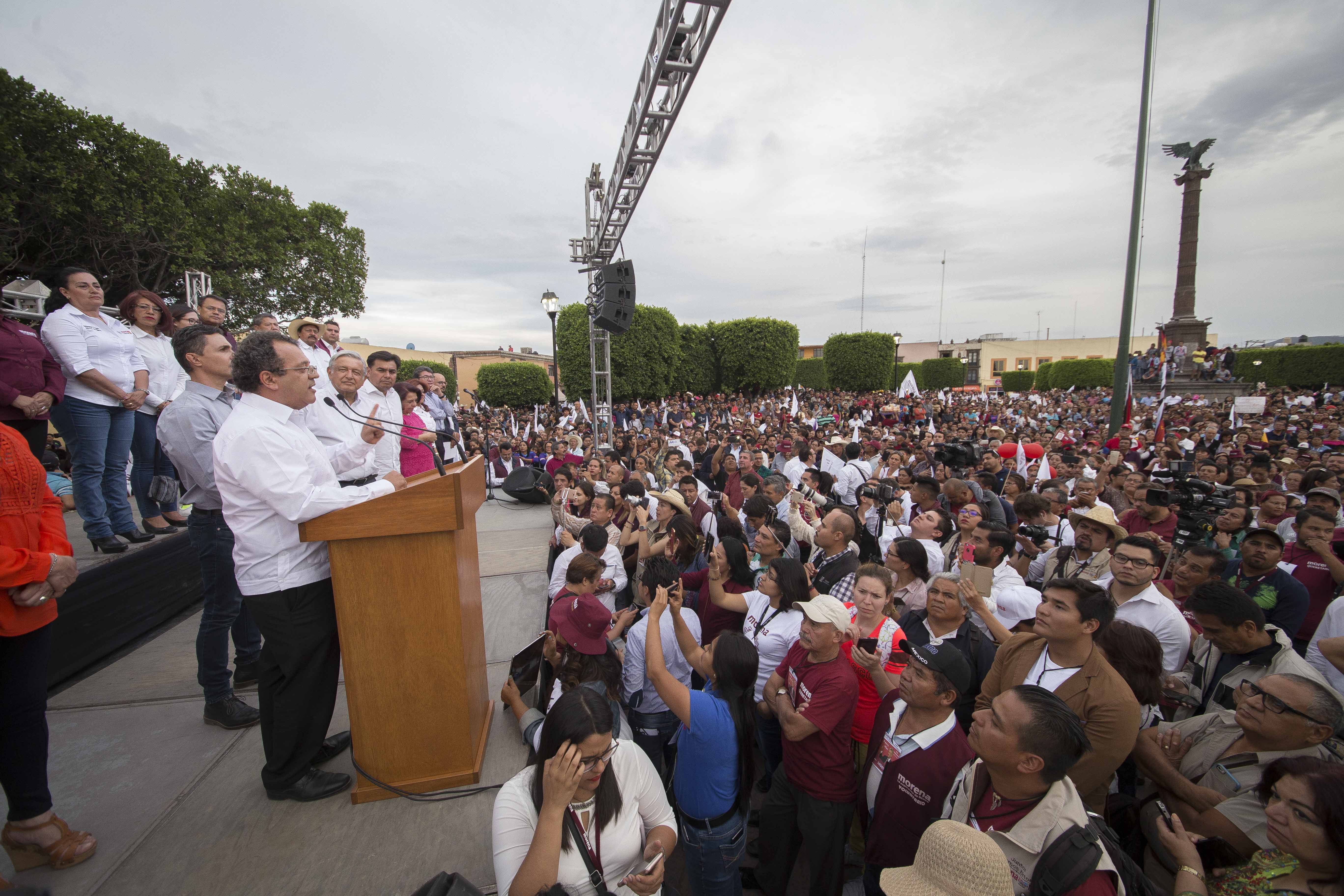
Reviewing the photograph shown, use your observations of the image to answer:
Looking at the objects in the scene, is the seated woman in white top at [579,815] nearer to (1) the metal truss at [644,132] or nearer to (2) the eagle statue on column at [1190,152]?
(1) the metal truss at [644,132]

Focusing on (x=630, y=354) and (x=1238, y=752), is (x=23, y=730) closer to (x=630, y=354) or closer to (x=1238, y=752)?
(x=1238, y=752)

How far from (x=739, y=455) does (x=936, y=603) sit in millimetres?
5130

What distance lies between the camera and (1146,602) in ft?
10.4

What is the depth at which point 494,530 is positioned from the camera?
774 centimetres

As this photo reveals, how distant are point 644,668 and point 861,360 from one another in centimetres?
4622

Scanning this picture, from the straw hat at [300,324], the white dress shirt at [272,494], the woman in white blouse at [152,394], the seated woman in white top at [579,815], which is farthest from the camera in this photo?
the straw hat at [300,324]

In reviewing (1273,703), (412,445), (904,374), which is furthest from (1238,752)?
(904,374)

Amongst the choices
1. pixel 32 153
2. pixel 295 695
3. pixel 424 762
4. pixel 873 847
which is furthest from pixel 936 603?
pixel 32 153

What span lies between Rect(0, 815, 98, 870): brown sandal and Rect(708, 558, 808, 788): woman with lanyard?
9.32 feet

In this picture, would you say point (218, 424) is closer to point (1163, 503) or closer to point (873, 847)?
point (873, 847)

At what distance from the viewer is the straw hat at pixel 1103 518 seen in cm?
413

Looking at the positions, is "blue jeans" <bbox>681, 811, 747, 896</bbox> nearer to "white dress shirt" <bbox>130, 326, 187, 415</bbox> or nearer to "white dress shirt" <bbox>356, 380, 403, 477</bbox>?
"white dress shirt" <bbox>356, 380, 403, 477</bbox>

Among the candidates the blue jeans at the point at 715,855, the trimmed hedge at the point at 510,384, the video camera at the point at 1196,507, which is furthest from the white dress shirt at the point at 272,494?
the trimmed hedge at the point at 510,384

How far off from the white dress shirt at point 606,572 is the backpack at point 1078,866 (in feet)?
7.82
